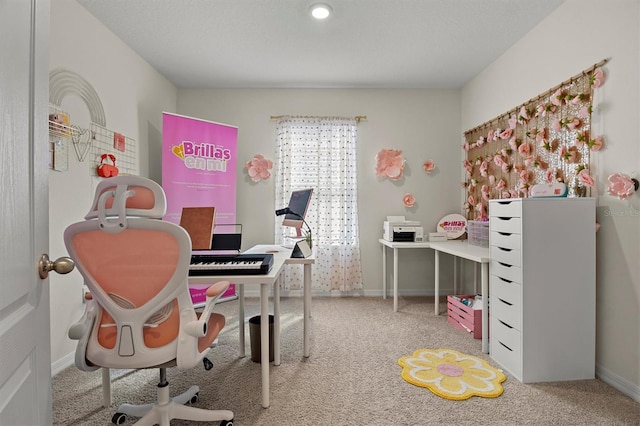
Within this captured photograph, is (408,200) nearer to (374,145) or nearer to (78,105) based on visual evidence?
(374,145)

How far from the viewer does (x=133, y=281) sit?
1.47m

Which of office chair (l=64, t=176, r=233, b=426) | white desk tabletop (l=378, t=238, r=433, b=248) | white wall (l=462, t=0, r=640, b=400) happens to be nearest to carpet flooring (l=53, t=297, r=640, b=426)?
white wall (l=462, t=0, r=640, b=400)

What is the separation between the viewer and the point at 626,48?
83.4 inches

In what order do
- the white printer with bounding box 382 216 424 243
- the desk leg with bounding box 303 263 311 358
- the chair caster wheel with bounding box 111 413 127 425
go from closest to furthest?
1. the chair caster wheel with bounding box 111 413 127 425
2. the desk leg with bounding box 303 263 311 358
3. the white printer with bounding box 382 216 424 243

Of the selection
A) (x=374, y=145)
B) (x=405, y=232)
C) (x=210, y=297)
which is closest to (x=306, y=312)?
(x=210, y=297)

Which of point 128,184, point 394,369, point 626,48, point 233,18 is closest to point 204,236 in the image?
point 128,184

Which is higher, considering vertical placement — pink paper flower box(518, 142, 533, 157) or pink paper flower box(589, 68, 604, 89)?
pink paper flower box(589, 68, 604, 89)

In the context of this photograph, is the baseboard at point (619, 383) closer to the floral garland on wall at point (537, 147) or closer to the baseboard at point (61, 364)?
the floral garland on wall at point (537, 147)

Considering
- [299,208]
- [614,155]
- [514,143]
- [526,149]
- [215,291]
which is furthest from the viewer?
[514,143]

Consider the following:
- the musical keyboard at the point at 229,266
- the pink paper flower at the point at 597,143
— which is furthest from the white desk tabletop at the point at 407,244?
the musical keyboard at the point at 229,266

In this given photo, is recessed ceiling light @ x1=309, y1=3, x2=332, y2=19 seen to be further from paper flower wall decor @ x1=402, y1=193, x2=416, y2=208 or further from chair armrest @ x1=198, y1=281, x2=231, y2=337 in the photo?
paper flower wall decor @ x1=402, y1=193, x2=416, y2=208

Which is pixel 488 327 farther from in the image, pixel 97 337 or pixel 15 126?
pixel 15 126

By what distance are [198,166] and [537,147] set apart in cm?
326

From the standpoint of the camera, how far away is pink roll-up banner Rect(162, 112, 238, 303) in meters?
3.70
